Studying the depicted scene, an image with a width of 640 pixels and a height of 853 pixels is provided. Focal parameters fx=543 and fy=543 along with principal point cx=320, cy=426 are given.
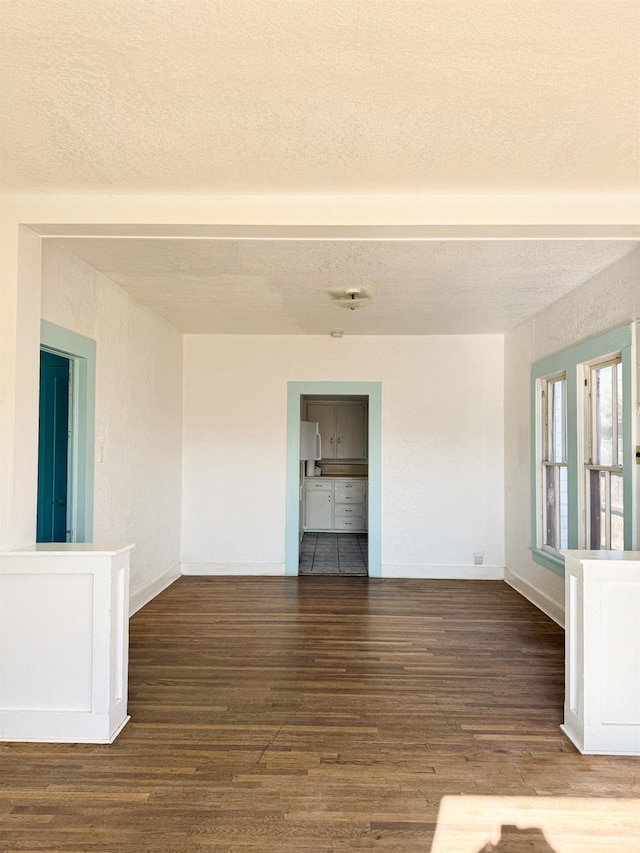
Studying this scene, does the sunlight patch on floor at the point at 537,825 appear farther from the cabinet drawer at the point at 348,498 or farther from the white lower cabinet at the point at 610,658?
the cabinet drawer at the point at 348,498

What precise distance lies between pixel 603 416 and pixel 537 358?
118cm

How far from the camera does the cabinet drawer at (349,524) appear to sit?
8906 millimetres

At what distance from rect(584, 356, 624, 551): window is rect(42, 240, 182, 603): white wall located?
11.1 ft

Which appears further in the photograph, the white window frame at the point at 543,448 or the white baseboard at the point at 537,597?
the white window frame at the point at 543,448

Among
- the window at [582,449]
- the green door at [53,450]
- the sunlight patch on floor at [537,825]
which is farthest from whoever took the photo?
the green door at [53,450]

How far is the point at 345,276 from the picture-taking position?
150 inches

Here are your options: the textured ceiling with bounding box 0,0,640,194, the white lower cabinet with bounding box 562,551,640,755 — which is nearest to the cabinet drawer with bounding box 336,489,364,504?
the white lower cabinet with bounding box 562,551,640,755

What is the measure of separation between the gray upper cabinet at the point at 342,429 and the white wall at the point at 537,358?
3.79 meters

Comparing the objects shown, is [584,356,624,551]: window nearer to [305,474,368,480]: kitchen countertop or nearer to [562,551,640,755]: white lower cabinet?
[562,551,640,755]: white lower cabinet

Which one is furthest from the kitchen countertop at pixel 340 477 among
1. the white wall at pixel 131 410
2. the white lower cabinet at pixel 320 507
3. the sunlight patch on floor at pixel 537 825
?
the sunlight patch on floor at pixel 537 825

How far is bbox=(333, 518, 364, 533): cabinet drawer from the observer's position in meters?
8.91

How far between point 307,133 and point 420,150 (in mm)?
463

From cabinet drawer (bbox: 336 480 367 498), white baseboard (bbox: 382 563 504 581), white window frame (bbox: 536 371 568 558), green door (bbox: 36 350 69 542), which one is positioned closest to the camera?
green door (bbox: 36 350 69 542)

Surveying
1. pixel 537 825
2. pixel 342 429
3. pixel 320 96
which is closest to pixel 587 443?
pixel 537 825
